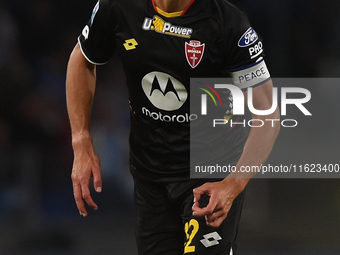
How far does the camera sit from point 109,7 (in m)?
2.23

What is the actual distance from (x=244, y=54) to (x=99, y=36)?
2.20ft

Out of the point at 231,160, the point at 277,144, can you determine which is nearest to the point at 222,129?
the point at 231,160

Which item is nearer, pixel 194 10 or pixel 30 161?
pixel 194 10

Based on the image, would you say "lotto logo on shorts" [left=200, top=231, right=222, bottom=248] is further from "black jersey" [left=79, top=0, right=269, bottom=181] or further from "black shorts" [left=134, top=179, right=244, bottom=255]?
"black jersey" [left=79, top=0, right=269, bottom=181]

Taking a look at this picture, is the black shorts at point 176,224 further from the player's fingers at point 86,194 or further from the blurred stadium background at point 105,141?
the blurred stadium background at point 105,141

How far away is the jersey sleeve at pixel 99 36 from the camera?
7.40 feet

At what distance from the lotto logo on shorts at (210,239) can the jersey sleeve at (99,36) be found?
934 mm

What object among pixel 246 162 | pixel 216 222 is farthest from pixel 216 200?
pixel 246 162

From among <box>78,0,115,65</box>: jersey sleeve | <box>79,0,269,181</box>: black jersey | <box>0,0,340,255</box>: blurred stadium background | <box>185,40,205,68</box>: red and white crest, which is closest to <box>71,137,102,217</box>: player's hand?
<box>79,0,269,181</box>: black jersey

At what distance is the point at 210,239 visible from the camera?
216 centimetres

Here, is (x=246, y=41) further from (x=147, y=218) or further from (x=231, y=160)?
(x=147, y=218)

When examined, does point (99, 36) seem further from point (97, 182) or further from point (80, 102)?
point (97, 182)

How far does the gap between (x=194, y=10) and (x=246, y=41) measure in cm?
25

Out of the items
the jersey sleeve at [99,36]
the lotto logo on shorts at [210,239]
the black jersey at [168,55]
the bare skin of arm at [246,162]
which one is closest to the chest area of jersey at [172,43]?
the black jersey at [168,55]
